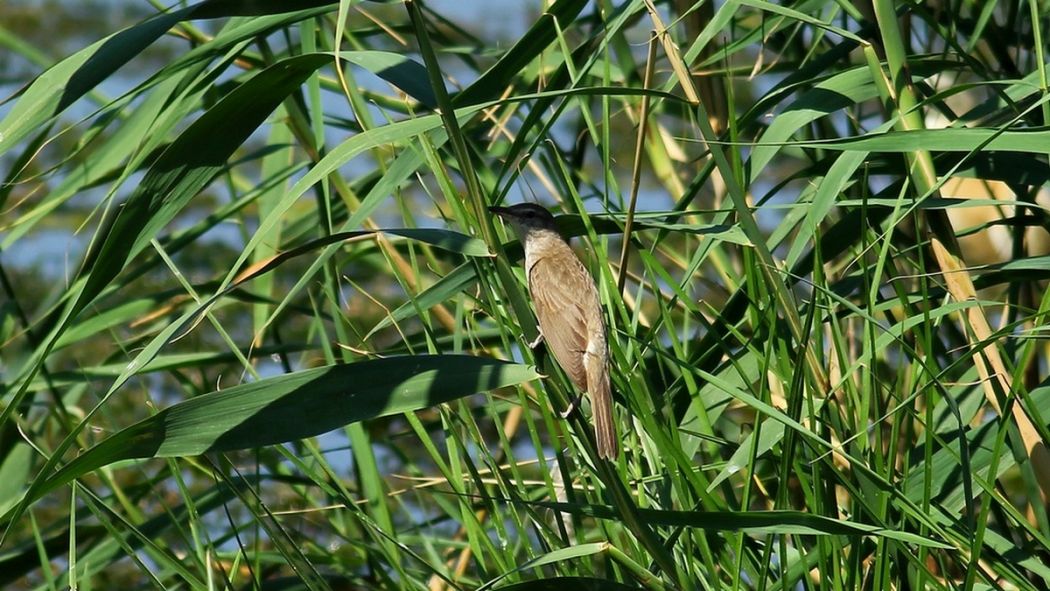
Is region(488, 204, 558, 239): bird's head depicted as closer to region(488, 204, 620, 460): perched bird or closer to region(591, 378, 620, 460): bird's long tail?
region(488, 204, 620, 460): perched bird

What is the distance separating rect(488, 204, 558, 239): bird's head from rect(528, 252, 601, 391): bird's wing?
103 mm

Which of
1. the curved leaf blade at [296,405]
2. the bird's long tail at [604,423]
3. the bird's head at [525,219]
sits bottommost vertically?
the bird's long tail at [604,423]

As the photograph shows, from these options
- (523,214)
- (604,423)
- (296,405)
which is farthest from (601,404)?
(523,214)

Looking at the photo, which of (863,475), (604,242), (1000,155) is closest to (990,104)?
(1000,155)

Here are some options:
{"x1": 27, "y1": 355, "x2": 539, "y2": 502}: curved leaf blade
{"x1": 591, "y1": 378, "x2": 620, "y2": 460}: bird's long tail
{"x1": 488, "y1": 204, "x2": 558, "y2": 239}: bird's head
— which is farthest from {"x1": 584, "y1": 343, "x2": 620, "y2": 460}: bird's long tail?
{"x1": 488, "y1": 204, "x2": 558, "y2": 239}: bird's head

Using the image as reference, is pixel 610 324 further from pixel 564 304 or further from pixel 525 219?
pixel 525 219

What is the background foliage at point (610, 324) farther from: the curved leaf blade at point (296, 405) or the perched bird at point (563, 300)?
the perched bird at point (563, 300)

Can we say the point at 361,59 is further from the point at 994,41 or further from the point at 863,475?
the point at 994,41

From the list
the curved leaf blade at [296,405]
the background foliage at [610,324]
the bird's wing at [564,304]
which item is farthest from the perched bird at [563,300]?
the curved leaf blade at [296,405]

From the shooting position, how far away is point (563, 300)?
300 cm

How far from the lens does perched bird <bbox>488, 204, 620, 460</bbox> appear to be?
253 centimetres

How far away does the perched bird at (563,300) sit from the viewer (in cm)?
253

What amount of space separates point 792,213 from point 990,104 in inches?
20.0

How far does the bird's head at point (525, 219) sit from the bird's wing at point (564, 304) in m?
0.10
